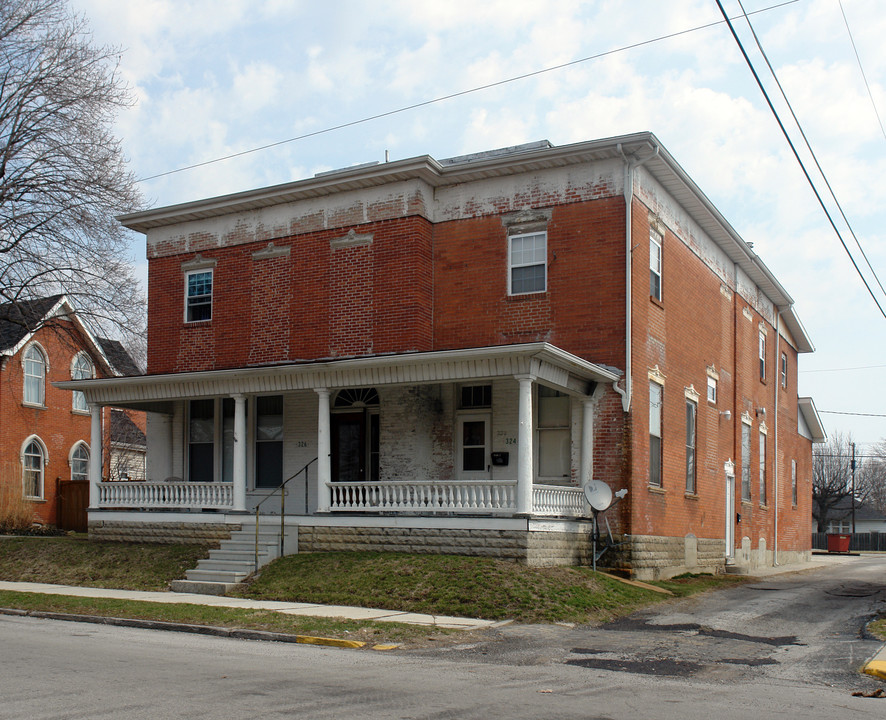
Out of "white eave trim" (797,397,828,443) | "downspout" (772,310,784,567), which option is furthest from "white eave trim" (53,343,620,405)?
"white eave trim" (797,397,828,443)

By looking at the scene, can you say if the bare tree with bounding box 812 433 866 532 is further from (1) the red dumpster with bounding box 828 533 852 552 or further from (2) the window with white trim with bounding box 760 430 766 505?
(2) the window with white trim with bounding box 760 430 766 505

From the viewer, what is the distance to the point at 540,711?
315 inches

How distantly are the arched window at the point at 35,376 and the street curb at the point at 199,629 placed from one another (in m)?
23.8

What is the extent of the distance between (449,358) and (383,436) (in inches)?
158

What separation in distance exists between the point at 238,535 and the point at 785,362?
2286 centimetres

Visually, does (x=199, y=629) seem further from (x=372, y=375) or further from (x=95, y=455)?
(x=95, y=455)

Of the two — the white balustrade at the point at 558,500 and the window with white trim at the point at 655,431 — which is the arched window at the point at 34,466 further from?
the window with white trim at the point at 655,431

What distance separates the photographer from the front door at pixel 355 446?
22.4 metres

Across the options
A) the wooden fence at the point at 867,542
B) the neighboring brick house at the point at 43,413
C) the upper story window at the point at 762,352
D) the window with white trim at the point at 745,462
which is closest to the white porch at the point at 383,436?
the window with white trim at the point at 745,462

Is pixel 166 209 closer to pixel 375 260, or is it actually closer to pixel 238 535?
pixel 375 260

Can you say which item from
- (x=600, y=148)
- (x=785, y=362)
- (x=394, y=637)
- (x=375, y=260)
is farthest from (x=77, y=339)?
(x=785, y=362)

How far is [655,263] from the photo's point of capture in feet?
72.2

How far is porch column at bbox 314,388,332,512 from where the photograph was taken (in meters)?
19.7

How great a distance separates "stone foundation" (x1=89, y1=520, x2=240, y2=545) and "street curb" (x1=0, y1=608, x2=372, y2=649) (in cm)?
563
